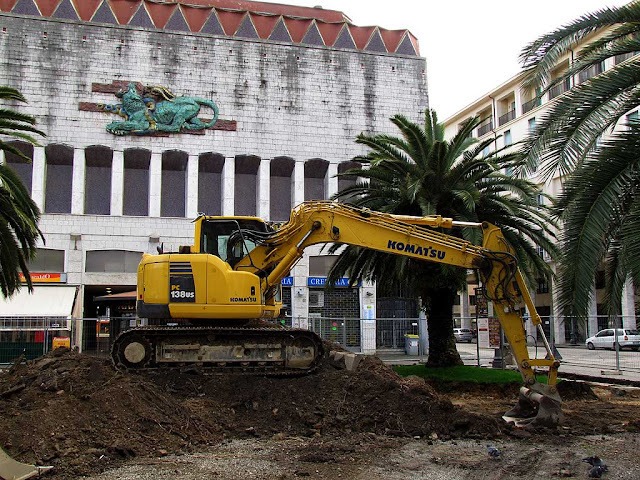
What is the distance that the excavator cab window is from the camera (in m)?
13.0

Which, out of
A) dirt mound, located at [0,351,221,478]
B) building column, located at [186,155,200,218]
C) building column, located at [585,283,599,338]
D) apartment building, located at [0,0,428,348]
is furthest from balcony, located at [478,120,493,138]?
dirt mound, located at [0,351,221,478]

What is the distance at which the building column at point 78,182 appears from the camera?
1173 inches

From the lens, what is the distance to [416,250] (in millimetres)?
11859

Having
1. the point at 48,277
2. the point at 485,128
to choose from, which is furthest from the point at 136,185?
the point at 485,128

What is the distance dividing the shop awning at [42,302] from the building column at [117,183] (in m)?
4.31

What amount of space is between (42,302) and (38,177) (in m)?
6.23

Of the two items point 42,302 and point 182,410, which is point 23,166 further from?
point 182,410

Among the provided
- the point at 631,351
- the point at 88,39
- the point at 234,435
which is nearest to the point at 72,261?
the point at 88,39

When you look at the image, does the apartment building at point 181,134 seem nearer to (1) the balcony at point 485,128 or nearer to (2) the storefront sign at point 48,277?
(2) the storefront sign at point 48,277

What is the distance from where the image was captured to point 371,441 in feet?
30.8

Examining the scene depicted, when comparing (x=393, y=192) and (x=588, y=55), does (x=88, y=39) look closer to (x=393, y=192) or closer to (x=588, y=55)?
(x=393, y=192)

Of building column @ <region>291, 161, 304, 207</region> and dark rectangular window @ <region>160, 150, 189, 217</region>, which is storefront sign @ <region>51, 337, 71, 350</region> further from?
building column @ <region>291, 161, 304, 207</region>

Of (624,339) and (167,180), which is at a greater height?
(167,180)

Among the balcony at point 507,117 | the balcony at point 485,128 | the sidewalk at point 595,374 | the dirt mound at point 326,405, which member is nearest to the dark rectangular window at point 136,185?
the sidewalk at point 595,374
